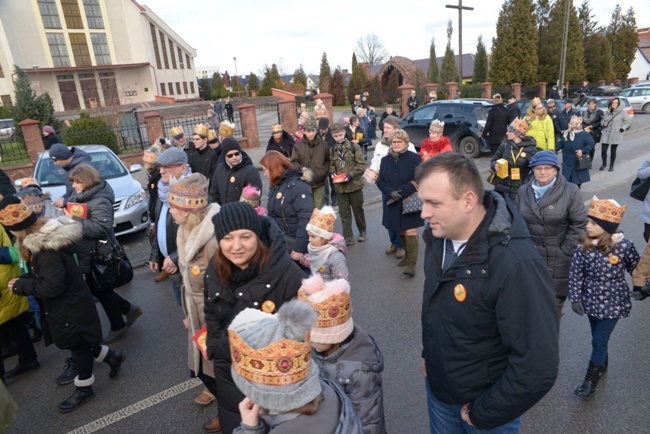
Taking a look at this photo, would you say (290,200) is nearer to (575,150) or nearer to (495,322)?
(495,322)

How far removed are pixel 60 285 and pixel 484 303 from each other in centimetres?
308

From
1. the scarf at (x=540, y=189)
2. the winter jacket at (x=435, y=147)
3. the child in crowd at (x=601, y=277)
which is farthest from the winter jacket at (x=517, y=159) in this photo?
the child in crowd at (x=601, y=277)

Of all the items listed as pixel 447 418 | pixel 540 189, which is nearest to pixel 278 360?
pixel 447 418

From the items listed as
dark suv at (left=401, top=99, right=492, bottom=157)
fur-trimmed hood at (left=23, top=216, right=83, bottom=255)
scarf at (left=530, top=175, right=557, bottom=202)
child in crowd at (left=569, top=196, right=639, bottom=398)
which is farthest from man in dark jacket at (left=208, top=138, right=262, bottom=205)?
dark suv at (left=401, top=99, right=492, bottom=157)

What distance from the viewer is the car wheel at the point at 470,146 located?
13.5 meters

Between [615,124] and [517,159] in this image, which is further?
[615,124]

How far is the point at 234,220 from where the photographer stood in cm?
243

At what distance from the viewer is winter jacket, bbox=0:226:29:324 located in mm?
3766

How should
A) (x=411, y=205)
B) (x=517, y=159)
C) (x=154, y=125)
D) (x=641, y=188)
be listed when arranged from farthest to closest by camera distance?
1. (x=154, y=125)
2. (x=517, y=159)
3. (x=411, y=205)
4. (x=641, y=188)

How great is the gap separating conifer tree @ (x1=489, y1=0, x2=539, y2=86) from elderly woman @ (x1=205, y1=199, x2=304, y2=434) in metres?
30.9

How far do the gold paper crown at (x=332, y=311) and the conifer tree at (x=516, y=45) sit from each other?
31.1 meters

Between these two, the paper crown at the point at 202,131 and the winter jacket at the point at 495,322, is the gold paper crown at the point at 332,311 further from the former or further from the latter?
the paper crown at the point at 202,131

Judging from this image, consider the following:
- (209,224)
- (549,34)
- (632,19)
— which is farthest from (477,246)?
(632,19)

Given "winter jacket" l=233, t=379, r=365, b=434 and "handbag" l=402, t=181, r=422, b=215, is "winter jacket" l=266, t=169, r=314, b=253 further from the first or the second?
"winter jacket" l=233, t=379, r=365, b=434
